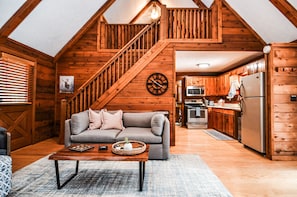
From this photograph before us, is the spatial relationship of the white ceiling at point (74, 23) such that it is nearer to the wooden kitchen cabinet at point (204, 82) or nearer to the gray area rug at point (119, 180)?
the wooden kitchen cabinet at point (204, 82)

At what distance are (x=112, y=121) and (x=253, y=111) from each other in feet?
9.68

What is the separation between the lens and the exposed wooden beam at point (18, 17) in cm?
347

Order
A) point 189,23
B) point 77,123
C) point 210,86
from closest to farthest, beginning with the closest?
1. point 77,123
2. point 189,23
3. point 210,86

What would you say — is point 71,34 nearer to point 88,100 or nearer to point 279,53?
point 88,100

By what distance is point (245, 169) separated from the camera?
3109mm

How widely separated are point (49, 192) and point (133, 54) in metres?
3.96

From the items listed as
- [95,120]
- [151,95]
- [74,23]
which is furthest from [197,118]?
[74,23]

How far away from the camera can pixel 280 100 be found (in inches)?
144

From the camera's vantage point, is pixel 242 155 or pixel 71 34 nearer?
pixel 242 155

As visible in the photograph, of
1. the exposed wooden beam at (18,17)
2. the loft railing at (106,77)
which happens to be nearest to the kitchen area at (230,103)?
the loft railing at (106,77)

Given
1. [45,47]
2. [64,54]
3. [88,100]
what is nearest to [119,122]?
[88,100]

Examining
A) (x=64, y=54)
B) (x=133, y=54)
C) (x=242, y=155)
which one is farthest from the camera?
(x=64, y=54)

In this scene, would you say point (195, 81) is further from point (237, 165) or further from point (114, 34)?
point (237, 165)

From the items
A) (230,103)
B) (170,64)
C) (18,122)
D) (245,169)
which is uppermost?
(170,64)
